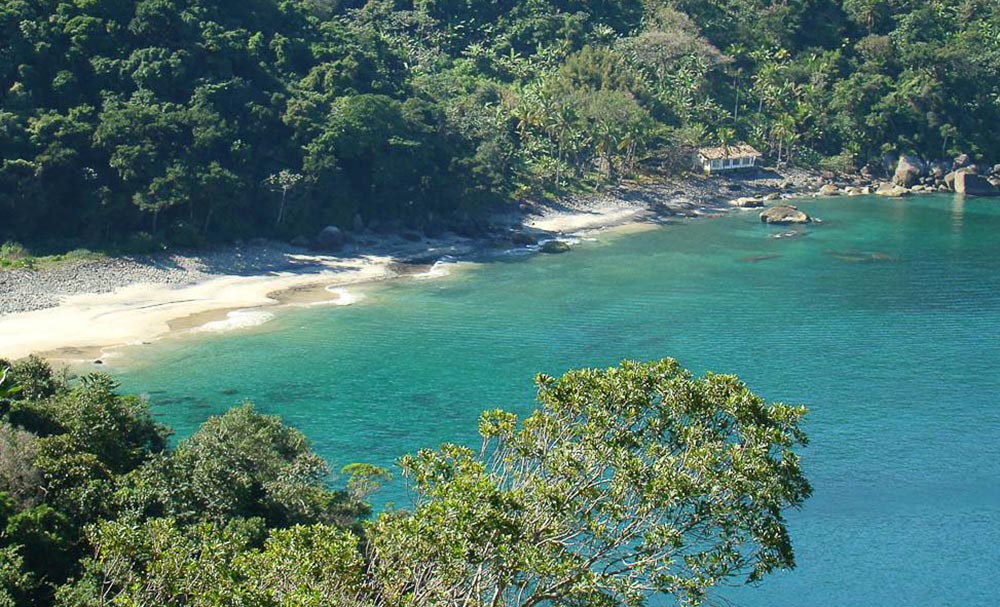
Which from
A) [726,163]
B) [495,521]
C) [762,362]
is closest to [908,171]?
[726,163]

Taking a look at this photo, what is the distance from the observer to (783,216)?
95875 millimetres

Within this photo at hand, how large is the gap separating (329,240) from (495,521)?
6024 cm

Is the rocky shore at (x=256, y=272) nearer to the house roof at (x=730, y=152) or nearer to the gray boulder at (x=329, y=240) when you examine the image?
the gray boulder at (x=329, y=240)

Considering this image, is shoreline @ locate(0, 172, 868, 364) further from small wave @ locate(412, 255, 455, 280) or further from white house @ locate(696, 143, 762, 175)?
white house @ locate(696, 143, 762, 175)

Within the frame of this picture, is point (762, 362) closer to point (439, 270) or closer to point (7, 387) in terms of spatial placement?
point (439, 270)

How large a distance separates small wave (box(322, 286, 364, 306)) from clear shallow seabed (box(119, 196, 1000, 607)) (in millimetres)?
898

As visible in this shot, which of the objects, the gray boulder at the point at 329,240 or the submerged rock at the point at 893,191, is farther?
the submerged rock at the point at 893,191

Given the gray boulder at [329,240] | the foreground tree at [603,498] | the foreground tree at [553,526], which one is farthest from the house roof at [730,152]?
the foreground tree at [603,498]

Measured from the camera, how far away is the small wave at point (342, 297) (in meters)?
67.2

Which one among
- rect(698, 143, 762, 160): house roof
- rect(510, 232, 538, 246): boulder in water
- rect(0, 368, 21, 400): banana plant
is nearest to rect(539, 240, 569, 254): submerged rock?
rect(510, 232, 538, 246): boulder in water

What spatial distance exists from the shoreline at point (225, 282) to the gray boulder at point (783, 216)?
377 inches

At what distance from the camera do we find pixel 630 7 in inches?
4899

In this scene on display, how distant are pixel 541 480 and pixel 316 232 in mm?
59066

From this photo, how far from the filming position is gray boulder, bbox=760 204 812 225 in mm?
95625
